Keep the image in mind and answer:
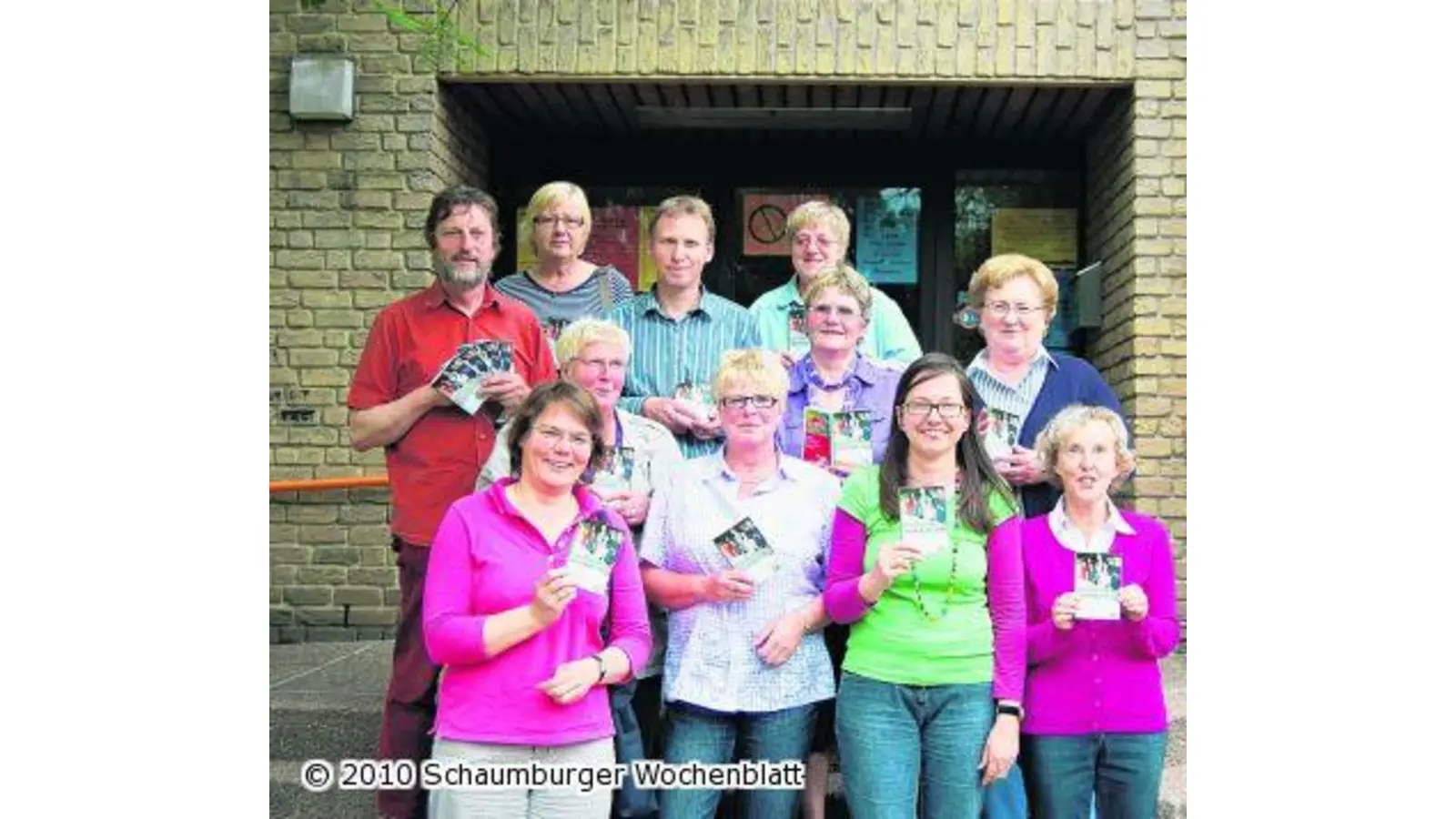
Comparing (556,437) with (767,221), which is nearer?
(556,437)

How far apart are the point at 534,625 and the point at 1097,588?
1.40 meters

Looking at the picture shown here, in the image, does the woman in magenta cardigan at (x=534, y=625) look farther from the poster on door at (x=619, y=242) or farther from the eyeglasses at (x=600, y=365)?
the poster on door at (x=619, y=242)

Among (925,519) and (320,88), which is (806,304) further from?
(320,88)

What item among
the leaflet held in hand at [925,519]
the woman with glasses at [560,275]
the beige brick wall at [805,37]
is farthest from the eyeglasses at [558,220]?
the leaflet held in hand at [925,519]

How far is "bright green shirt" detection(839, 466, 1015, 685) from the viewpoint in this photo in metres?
3.23

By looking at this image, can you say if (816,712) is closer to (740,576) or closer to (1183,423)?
(740,576)

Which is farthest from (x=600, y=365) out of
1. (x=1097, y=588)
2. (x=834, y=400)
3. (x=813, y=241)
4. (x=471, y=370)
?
(x=1097, y=588)

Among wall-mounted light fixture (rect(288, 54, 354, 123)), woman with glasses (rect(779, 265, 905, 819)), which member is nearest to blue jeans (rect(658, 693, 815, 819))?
woman with glasses (rect(779, 265, 905, 819))

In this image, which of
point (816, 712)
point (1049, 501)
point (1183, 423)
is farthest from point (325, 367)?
point (1183, 423)

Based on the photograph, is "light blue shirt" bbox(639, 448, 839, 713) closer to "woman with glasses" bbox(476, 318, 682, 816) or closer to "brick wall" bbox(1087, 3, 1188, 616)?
"woman with glasses" bbox(476, 318, 682, 816)

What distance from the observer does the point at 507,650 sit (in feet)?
10.5

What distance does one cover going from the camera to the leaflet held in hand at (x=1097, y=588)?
132 inches

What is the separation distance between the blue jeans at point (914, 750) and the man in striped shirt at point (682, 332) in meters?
0.85

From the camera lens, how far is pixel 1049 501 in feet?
11.4
